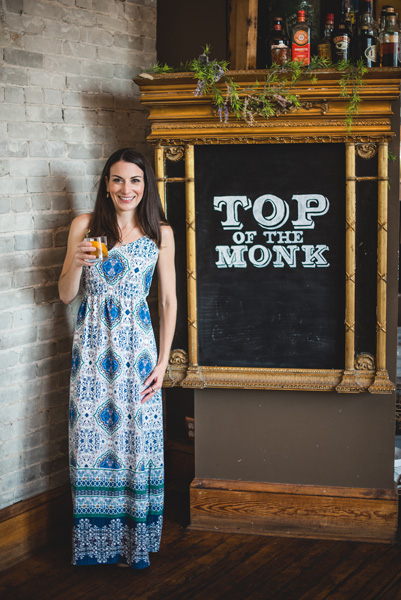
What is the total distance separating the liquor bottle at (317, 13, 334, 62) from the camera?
274 centimetres

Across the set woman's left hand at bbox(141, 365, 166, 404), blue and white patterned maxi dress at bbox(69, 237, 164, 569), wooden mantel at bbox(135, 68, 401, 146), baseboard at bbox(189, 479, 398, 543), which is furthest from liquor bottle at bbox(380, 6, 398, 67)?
baseboard at bbox(189, 479, 398, 543)

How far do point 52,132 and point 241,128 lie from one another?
0.85m

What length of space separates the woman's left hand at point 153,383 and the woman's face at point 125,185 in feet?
2.28

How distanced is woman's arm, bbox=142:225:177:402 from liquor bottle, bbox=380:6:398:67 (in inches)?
46.4

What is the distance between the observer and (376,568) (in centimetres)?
265

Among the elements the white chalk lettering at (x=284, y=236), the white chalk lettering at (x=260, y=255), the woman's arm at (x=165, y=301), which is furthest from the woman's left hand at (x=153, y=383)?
the white chalk lettering at (x=284, y=236)

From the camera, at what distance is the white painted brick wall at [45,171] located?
106 inches

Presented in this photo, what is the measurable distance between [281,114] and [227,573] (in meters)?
1.96

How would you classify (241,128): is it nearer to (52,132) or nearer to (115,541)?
(52,132)

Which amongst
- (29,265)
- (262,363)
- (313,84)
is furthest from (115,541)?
(313,84)

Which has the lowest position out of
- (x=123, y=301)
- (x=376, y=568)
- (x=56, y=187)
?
(x=376, y=568)

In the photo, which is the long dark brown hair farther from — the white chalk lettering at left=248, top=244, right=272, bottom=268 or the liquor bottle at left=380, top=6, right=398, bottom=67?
the liquor bottle at left=380, top=6, right=398, bottom=67

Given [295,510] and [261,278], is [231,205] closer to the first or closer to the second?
[261,278]

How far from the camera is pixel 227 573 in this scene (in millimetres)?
2641
